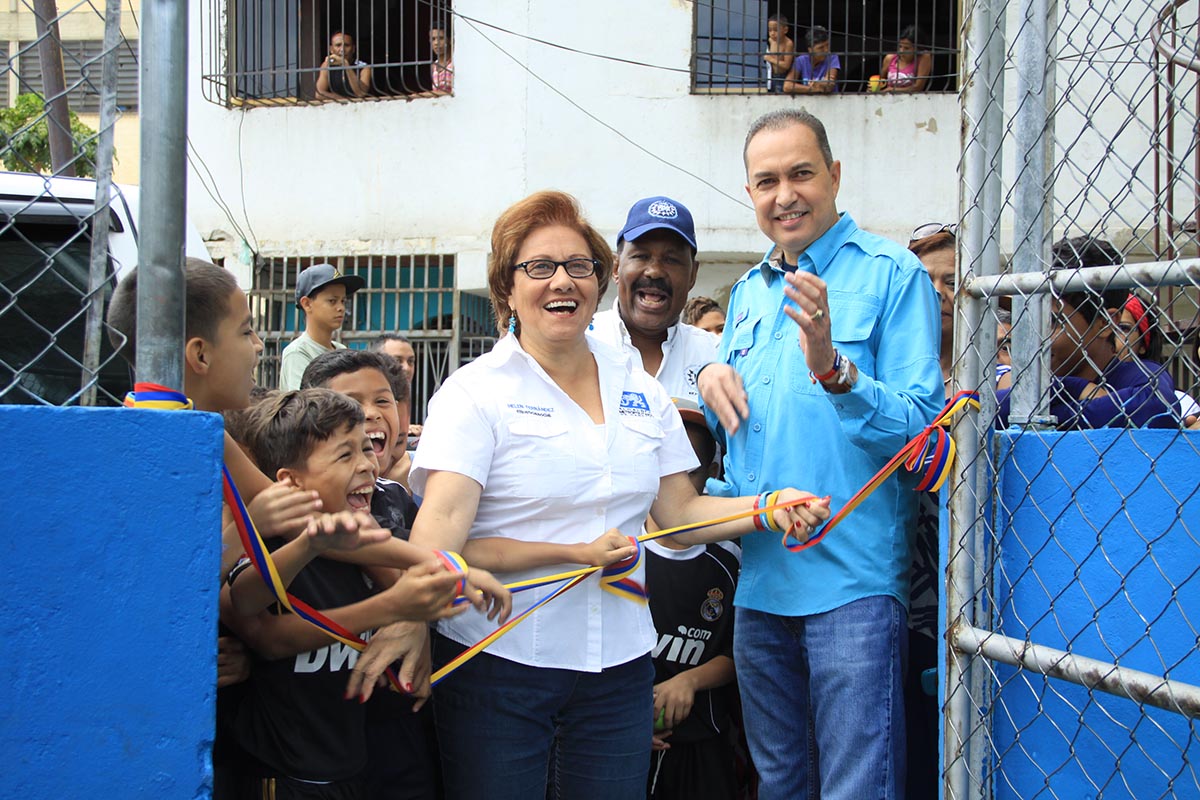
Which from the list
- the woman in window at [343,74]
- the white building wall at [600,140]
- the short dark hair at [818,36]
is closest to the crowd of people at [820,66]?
the short dark hair at [818,36]

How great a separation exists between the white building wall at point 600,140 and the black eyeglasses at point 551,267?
6917 mm

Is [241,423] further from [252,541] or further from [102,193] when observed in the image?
[102,193]

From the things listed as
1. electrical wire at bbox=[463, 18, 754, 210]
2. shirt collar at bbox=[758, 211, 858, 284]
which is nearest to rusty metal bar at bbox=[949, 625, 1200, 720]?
shirt collar at bbox=[758, 211, 858, 284]

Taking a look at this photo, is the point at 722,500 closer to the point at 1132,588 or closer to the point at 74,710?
the point at 1132,588

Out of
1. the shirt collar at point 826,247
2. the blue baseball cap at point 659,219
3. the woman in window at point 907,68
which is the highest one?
the woman in window at point 907,68

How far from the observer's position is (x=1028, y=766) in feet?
8.00

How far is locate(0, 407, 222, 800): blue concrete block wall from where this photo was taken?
5.97 feet

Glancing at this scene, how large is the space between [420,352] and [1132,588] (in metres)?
7.99

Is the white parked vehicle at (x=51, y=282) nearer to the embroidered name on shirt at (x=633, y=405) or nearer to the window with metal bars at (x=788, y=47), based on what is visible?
the embroidered name on shirt at (x=633, y=405)

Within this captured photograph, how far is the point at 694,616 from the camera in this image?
10.1ft

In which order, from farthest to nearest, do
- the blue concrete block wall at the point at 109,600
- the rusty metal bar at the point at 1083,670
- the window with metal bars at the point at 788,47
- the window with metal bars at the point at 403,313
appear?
the window with metal bars at the point at 403,313
the window with metal bars at the point at 788,47
the rusty metal bar at the point at 1083,670
the blue concrete block wall at the point at 109,600

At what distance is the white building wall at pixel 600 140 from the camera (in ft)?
30.4

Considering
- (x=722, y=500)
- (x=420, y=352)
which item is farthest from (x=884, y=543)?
(x=420, y=352)

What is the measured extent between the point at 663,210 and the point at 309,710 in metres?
1.95
